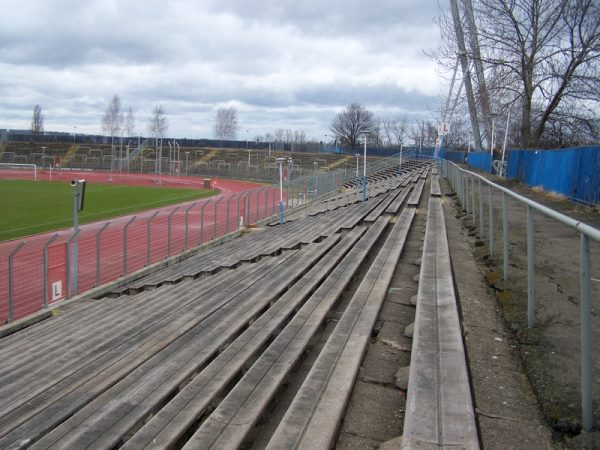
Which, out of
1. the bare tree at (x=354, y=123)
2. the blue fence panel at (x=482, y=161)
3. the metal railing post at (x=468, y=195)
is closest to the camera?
the metal railing post at (x=468, y=195)

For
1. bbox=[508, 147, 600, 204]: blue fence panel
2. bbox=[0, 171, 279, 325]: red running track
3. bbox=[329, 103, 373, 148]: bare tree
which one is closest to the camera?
bbox=[0, 171, 279, 325]: red running track

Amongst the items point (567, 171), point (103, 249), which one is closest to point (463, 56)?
point (567, 171)

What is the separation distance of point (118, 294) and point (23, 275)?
10.1 feet

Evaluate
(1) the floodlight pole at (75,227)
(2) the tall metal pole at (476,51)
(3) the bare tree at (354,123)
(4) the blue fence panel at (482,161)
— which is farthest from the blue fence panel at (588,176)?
(3) the bare tree at (354,123)

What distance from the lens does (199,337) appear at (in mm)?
5832

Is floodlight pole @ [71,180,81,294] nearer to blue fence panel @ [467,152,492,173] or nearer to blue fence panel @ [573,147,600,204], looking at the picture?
blue fence panel @ [573,147,600,204]

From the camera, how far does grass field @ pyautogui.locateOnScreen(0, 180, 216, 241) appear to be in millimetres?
24094

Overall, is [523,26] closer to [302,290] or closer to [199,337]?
[302,290]

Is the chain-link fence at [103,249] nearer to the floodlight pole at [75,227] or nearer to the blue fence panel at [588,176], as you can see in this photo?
the floodlight pole at [75,227]

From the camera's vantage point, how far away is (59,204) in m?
32.4

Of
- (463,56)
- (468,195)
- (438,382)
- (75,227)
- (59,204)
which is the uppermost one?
(463,56)

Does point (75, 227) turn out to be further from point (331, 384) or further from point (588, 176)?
point (588, 176)

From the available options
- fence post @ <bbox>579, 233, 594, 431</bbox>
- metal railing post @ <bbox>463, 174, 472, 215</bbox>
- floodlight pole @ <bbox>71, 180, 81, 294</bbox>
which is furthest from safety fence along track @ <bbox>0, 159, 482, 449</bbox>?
metal railing post @ <bbox>463, 174, 472, 215</bbox>

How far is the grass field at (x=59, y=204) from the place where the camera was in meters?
24.1
